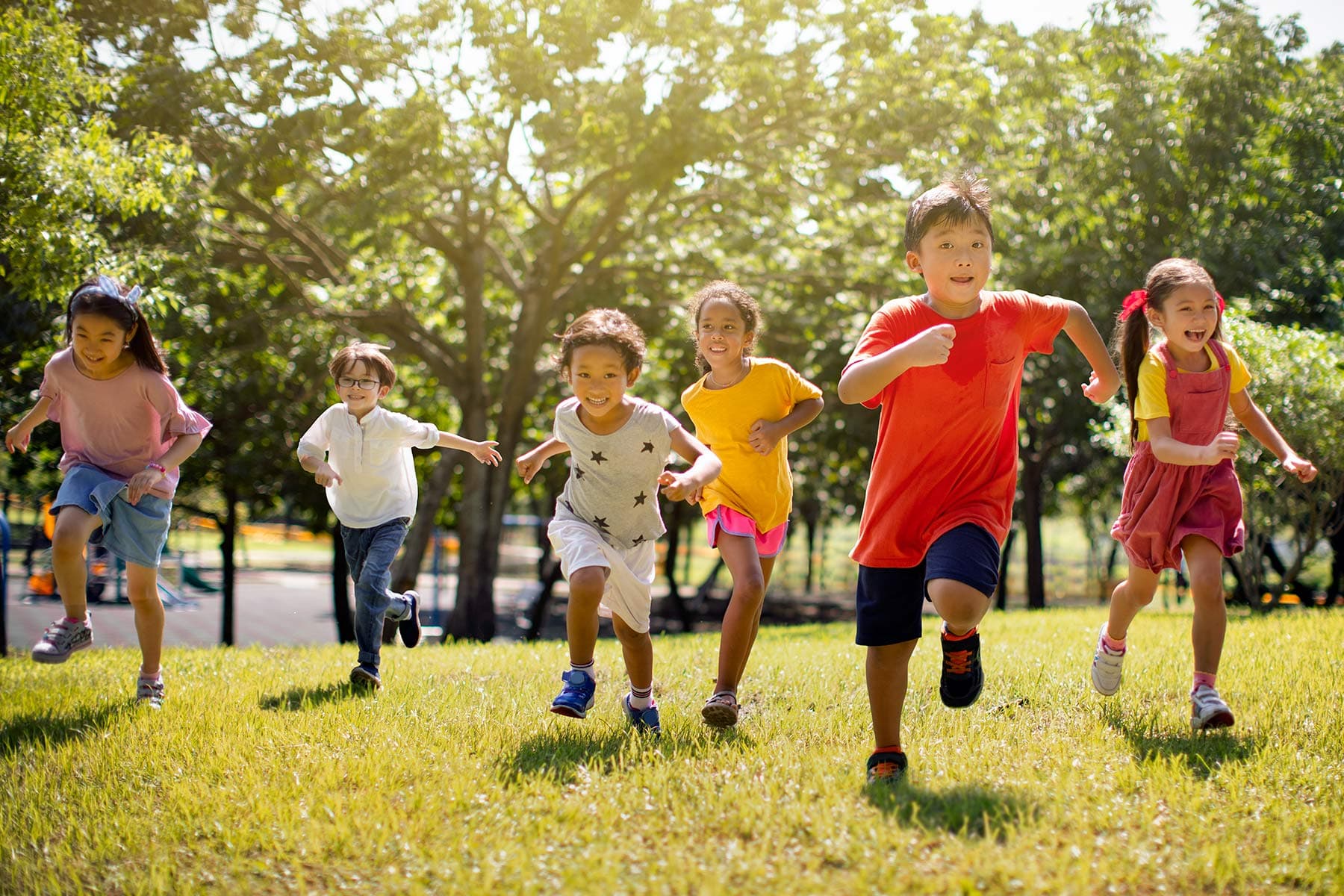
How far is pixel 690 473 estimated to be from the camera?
421 cm

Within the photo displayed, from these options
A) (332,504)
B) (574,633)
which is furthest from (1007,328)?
(332,504)

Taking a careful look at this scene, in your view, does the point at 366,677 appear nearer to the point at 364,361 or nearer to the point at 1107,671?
the point at 364,361

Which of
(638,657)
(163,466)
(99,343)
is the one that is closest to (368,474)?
(163,466)

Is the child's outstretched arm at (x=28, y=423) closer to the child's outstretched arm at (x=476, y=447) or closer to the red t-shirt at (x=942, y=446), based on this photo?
the child's outstretched arm at (x=476, y=447)

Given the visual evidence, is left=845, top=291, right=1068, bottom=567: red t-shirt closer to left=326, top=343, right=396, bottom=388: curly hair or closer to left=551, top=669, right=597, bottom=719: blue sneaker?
left=551, top=669, right=597, bottom=719: blue sneaker

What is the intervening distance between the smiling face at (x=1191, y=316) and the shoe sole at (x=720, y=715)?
241 centimetres

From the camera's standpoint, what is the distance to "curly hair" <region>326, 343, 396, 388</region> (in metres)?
5.94

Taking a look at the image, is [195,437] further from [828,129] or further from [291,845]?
[828,129]

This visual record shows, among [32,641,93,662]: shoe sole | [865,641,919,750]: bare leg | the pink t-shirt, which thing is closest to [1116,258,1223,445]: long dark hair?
[865,641,919,750]: bare leg

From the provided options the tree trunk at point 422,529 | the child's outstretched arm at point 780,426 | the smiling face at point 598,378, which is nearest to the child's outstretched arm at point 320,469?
the smiling face at point 598,378

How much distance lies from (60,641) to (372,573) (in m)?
1.49

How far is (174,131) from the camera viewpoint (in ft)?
36.0

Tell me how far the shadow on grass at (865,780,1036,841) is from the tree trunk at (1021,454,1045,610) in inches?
610

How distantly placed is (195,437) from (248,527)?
5947 centimetres
